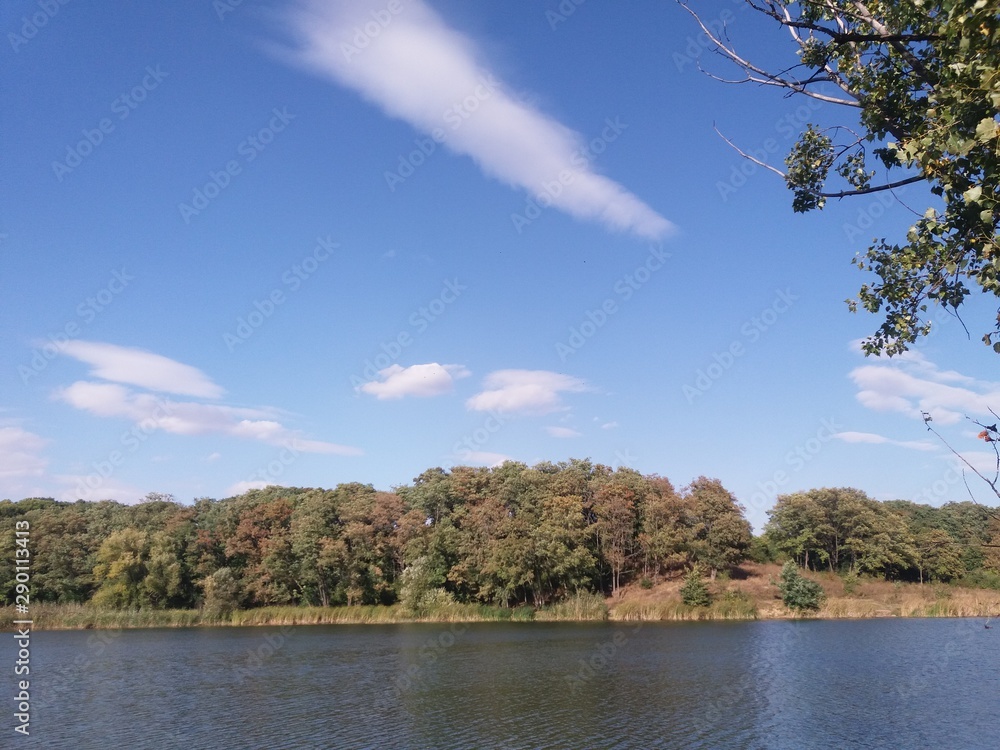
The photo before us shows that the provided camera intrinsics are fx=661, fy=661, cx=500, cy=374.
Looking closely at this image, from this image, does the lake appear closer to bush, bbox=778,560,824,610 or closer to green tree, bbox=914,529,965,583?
bush, bbox=778,560,824,610

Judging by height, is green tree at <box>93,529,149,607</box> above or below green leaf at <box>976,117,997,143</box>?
below

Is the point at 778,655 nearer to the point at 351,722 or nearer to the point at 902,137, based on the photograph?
the point at 351,722

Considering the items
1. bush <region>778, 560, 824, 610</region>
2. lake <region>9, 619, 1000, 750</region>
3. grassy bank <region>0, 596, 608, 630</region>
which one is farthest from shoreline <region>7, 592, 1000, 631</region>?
lake <region>9, 619, 1000, 750</region>

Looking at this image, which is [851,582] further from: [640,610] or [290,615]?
[290,615]

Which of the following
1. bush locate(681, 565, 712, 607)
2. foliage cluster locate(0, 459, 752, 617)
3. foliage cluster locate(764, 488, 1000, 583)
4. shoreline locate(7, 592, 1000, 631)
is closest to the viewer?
shoreline locate(7, 592, 1000, 631)

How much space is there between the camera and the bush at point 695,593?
58031mm

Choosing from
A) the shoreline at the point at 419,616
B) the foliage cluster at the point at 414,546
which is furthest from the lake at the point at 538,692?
the foliage cluster at the point at 414,546

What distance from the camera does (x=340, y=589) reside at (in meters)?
68.8

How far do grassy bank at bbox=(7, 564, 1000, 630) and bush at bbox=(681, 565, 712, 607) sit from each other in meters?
0.69

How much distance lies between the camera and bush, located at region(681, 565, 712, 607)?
5803 centimetres

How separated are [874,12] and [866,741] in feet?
67.4

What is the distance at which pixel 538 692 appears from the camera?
27578 mm

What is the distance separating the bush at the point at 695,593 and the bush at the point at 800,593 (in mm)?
6560

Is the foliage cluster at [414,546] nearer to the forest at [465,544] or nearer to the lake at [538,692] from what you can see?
the forest at [465,544]
